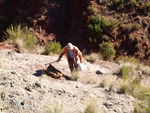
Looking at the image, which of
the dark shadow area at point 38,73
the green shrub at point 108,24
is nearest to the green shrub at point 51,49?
the dark shadow area at point 38,73

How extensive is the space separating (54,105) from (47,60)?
15.3ft

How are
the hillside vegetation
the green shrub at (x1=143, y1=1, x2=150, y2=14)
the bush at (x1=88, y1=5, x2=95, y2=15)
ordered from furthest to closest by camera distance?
the green shrub at (x1=143, y1=1, x2=150, y2=14) → the bush at (x1=88, y1=5, x2=95, y2=15) → the hillside vegetation

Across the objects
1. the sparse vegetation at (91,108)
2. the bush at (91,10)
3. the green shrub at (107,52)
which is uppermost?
the bush at (91,10)

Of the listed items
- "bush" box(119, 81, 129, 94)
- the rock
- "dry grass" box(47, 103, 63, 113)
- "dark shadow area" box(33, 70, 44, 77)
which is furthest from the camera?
"dark shadow area" box(33, 70, 44, 77)

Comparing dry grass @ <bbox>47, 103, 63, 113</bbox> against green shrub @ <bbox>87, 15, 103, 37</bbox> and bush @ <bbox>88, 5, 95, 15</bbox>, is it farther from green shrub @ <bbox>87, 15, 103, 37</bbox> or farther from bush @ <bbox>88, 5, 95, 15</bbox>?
bush @ <bbox>88, 5, 95, 15</bbox>

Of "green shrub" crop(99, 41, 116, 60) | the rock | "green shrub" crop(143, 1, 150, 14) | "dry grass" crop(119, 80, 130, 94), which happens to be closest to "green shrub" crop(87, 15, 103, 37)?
"green shrub" crop(99, 41, 116, 60)

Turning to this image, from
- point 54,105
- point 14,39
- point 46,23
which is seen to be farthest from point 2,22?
point 54,105

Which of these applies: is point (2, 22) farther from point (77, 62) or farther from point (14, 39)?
point (77, 62)

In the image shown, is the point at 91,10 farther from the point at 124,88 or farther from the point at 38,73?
the point at 124,88

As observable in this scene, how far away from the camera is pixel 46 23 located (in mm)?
16734

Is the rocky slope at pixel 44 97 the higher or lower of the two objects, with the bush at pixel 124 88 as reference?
higher

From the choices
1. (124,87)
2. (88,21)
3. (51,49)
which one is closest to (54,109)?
(124,87)

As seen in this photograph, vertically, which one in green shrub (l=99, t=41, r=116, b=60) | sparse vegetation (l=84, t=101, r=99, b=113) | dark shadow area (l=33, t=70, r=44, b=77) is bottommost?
green shrub (l=99, t=41, r=116, b=60)

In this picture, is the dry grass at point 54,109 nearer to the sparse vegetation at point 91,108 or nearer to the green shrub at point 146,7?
the sparse vegetation at point 91,108
